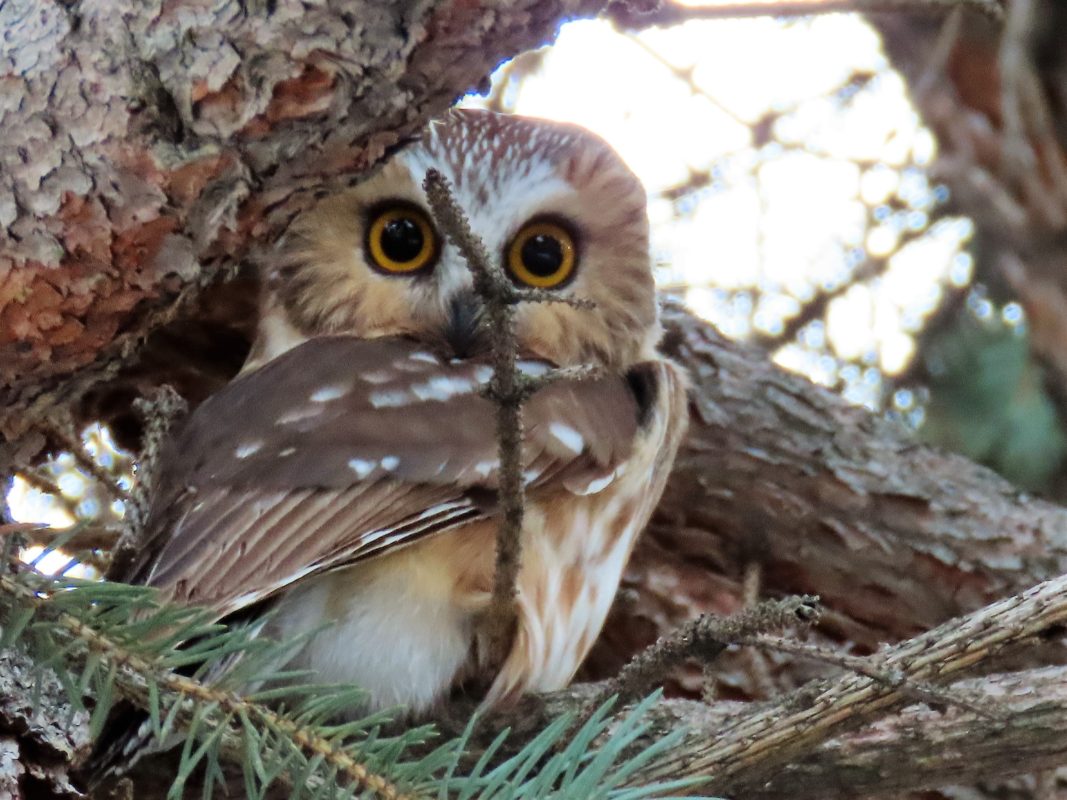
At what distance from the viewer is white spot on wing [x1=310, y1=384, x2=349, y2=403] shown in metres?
2.21

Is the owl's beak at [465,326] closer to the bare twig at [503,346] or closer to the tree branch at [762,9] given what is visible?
the tree branch at [762,9]

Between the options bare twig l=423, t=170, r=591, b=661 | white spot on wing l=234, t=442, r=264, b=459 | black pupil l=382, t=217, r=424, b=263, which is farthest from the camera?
black pupil l=382, t=217, r=424, b=263

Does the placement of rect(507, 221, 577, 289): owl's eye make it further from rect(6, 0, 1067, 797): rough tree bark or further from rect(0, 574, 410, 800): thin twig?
rect(0, 574, 410, 800): thin twig

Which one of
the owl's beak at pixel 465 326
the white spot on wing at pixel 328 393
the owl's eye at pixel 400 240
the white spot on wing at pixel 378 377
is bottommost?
the white spot on wing at pixel 328 393

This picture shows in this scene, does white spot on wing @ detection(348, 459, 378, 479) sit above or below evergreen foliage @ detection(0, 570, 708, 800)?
above

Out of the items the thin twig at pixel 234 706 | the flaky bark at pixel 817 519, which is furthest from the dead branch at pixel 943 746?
the flaky bark at pixel 817 519

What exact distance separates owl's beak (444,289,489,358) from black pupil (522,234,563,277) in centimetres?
19

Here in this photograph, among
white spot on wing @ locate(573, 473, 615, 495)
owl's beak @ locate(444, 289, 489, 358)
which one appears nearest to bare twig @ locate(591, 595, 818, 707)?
white spot on wing @ locate(573, 473, 615, 495)

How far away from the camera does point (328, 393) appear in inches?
87.5

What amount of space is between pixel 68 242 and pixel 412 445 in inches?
26.5

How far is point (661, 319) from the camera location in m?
3.08

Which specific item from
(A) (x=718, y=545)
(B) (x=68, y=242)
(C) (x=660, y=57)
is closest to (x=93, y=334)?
(B) (x=68, y=242)

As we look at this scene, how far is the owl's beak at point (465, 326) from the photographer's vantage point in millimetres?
2441

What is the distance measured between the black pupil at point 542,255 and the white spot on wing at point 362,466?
711 mm
